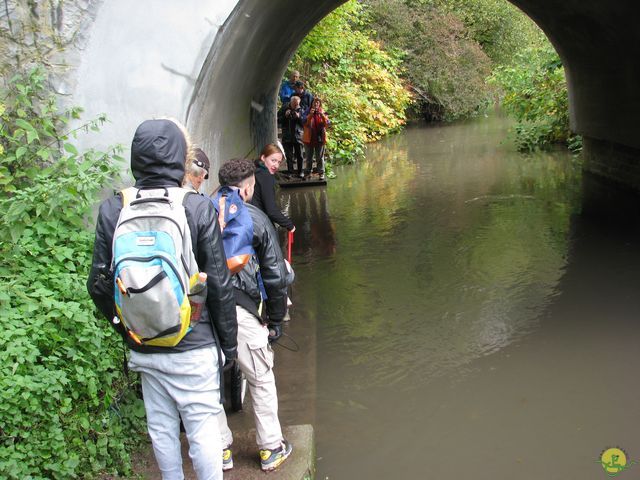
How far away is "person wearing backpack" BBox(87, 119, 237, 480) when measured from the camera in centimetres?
269

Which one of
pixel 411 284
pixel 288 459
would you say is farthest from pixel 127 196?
pixel 411 284

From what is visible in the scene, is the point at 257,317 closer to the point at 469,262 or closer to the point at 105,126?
the point at 105,126

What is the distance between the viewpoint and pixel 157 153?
9.25ft

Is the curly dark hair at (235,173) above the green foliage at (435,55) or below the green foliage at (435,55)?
below

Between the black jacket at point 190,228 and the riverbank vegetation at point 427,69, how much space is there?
47.5ft

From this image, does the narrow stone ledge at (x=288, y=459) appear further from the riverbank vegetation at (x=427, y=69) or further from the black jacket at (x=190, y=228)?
the riverbank vegetation at (x=427, y=69)

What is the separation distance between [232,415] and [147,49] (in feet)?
8.82

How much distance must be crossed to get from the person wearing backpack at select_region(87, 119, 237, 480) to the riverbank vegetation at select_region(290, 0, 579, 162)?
14515mm

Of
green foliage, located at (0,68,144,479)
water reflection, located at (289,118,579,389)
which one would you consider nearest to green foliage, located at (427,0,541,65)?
water reflection, located at (289,118,579,389)

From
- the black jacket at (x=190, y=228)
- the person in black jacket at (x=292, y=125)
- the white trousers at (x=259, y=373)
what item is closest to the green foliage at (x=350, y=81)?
the person in black jacket at (x=292, y=125)

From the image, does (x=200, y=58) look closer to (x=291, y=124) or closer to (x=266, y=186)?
(x=266, y=186)

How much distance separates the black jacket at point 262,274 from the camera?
3.62m

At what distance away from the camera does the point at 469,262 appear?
7883 mm

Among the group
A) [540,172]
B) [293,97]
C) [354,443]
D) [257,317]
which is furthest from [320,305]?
[540,172]
